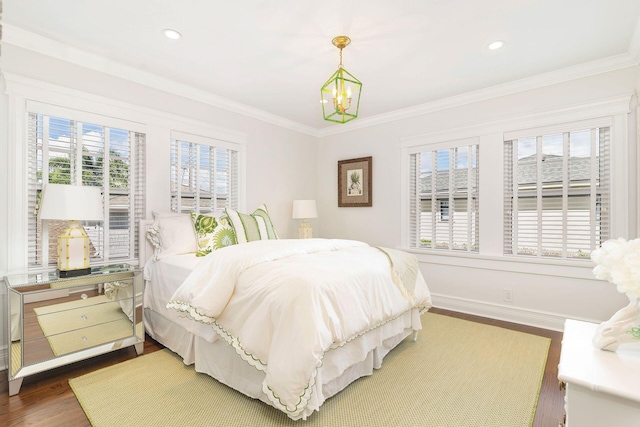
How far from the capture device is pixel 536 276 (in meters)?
3.30

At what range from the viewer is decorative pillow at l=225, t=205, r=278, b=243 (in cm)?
315

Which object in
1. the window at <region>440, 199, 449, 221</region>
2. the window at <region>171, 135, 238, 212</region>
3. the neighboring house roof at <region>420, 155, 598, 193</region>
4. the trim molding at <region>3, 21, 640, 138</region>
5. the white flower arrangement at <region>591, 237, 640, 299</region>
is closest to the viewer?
the white flower arrangement at <region>591, 237, 640, 299</region>

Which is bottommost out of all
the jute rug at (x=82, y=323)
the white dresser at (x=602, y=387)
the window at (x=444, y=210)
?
the jute rug at (x=82, y=323)

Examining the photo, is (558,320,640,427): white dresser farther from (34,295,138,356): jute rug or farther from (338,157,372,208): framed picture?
(338,157,372,208): framed picture

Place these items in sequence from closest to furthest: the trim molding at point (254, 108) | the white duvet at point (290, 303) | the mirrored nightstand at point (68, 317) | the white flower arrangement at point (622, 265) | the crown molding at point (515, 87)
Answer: the white flower arrangement at point (622, 265) → the white duvet at point (290, 303) → the mirrored nightstand at point (68, 317) → the trim molding at point (254, 108) → the crown molding at point (515, 87)

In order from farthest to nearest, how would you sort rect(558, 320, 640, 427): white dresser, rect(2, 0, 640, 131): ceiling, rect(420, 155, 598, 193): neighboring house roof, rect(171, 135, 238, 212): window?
1. rect(171, 135, 238, 212): window
2. rect(420, 155, 598, 193): neighboring house roof
3. rect(2, 0, 640, 131): ceiling
4. rect(558, 320, 640, 427): white dresser

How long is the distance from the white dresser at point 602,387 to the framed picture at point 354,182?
11.3ft

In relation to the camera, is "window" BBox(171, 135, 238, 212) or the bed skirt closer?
the bed skirt

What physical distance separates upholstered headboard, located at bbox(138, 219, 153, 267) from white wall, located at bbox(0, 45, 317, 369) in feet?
0.37

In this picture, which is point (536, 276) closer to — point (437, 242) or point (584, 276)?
point (584, 276)

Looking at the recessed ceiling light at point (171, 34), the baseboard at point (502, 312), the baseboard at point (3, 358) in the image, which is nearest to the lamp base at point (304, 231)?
the baseboard at point (502, 312)

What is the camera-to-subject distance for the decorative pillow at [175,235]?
2910 mm

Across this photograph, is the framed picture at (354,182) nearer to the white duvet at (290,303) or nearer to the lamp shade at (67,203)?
the white duvet at (290,303)

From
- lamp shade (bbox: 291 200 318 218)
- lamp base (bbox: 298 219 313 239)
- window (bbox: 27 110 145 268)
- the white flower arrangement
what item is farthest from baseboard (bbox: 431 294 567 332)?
window (bbox: 27 110 145 268)
